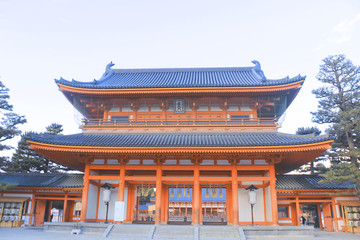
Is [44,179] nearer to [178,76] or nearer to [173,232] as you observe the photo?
[173,232]

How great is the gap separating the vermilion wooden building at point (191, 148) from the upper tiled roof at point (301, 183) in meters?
0.14

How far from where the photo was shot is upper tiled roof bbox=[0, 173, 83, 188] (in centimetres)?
2020

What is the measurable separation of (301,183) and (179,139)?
9447mm

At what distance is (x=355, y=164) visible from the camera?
17594mm

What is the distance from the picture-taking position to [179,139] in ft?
57.1

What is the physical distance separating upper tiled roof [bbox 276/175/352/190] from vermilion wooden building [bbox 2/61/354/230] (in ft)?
0.44

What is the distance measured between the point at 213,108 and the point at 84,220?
11.6 metres

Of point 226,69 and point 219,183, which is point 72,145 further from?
point 226,69

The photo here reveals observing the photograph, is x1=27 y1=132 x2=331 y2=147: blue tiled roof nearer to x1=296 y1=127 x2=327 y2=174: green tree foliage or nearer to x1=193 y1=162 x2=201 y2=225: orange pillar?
x1=193 y1=162 x2=201 y2=225: orange pillar

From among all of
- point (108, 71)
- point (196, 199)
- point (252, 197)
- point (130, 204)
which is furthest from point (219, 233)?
point (108, 71)

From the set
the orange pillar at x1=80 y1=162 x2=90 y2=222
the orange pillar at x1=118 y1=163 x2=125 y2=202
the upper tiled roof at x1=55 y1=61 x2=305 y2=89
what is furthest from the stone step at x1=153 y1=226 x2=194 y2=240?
the upper tiled roof at x1=55 y1=61 x2=305 y2=89

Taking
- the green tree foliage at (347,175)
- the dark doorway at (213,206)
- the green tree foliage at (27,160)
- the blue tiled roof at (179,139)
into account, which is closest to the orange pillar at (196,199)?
the blue tiled roof at (179,139)

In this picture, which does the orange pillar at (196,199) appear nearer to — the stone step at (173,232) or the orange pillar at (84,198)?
the stone step at (173,232)

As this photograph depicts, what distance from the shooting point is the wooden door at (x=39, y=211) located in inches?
834
